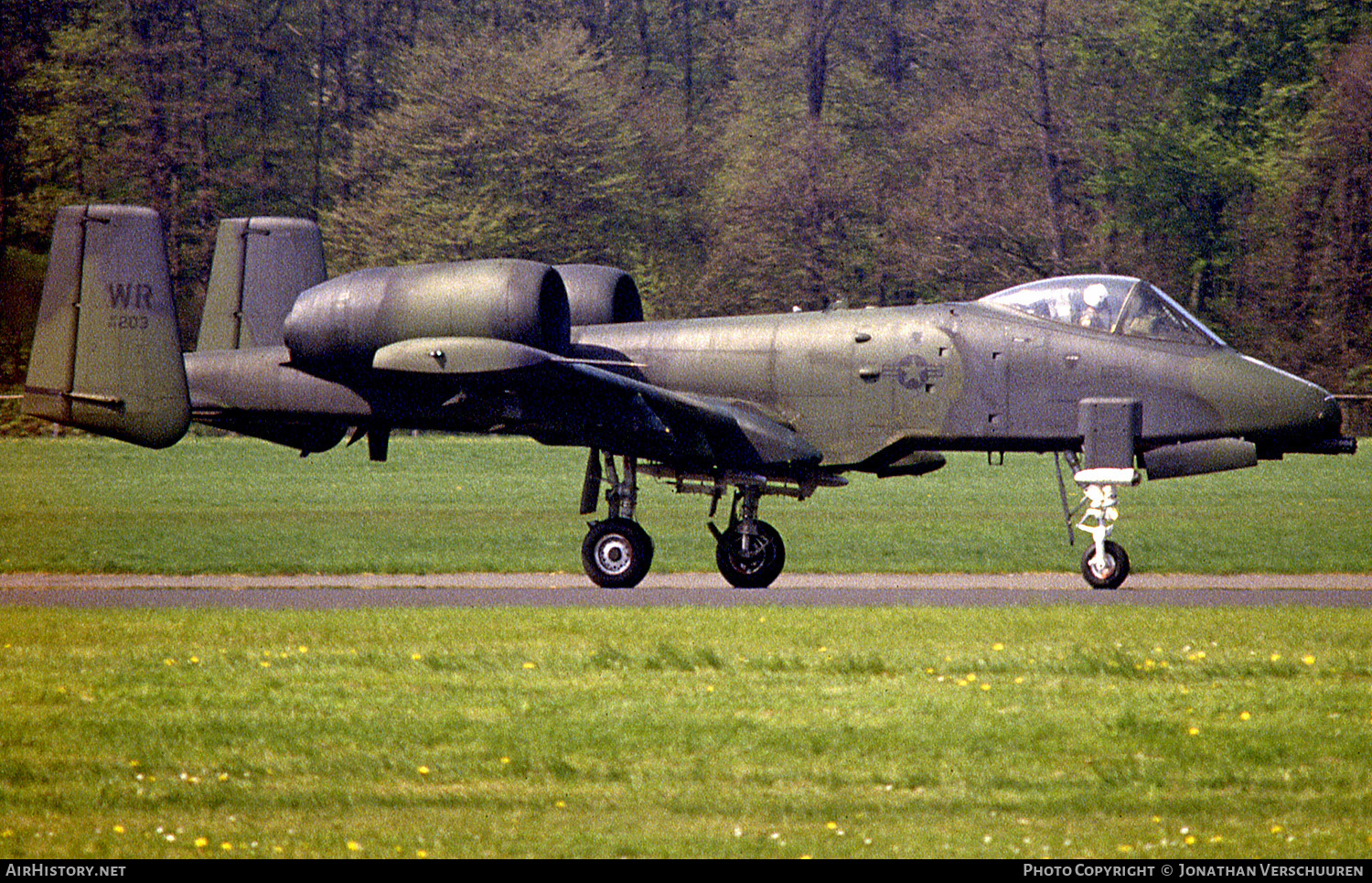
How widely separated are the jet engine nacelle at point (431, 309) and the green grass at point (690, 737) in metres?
3.35

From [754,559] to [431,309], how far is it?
4329mm

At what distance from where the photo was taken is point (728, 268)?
58906 mm

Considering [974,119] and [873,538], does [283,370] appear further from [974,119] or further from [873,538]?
[974,119]

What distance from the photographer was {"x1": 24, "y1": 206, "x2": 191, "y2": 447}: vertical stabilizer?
1764 centimetres

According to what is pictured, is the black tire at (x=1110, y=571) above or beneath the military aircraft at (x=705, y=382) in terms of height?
beneath

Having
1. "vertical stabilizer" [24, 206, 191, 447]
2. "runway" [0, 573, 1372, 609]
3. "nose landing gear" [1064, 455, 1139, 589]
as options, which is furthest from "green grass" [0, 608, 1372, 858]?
"vertical stabilizer" [24, 206, 191, 447]

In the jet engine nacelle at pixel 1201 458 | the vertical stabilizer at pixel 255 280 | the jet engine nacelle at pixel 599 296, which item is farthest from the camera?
the vertical stabilizer at pixel 255 280

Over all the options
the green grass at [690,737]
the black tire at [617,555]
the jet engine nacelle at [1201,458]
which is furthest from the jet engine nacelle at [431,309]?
the jet engine nacelle at [1201,458]

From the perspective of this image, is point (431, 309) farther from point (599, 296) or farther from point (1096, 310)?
point (1096, 310)

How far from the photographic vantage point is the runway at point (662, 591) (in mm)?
16922

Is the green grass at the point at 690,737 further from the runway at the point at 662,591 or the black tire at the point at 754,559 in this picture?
the black tire at the point at 754,559

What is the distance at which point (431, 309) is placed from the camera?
17359 mm

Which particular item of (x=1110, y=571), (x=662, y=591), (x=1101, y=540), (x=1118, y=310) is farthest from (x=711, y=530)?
(x=1118, y=310)
